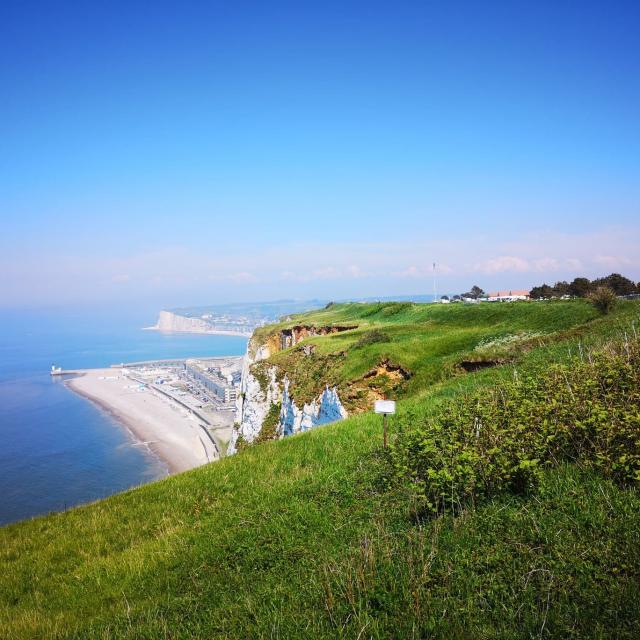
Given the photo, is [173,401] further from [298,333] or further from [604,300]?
[604,300]

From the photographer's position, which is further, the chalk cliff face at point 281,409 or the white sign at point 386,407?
the chalk cliff face at point 281,409

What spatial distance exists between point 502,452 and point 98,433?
3382 inches

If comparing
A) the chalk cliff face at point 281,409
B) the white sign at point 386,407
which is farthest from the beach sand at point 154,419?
the white sign at point 386,407

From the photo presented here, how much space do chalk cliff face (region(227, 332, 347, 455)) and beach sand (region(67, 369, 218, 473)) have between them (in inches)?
391

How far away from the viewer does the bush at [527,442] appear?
5809 mm

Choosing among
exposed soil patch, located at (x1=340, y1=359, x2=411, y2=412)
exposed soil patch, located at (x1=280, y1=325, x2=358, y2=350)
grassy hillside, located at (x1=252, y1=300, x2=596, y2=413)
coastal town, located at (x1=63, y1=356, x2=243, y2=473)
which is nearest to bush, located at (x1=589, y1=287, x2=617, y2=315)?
grassy hillside, located at (x1=252, y1=300, x2=596, y2=413)

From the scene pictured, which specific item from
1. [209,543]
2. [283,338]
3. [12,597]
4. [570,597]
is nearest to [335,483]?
[209,543]

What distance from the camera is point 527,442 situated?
6.48 m

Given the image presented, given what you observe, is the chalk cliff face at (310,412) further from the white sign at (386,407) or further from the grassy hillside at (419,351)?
→ the white sign at (386,407)

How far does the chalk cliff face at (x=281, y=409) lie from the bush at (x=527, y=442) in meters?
15.5

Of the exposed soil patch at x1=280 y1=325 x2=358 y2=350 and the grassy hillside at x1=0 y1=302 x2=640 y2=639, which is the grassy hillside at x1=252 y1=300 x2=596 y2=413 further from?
the exposed soil patch at x1=280 y1=325 x2=358 y2=350

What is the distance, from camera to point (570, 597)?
156 inches

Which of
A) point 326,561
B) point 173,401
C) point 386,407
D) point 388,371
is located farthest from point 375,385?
point 173,401

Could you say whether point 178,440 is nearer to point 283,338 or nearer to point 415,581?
point 283,338
